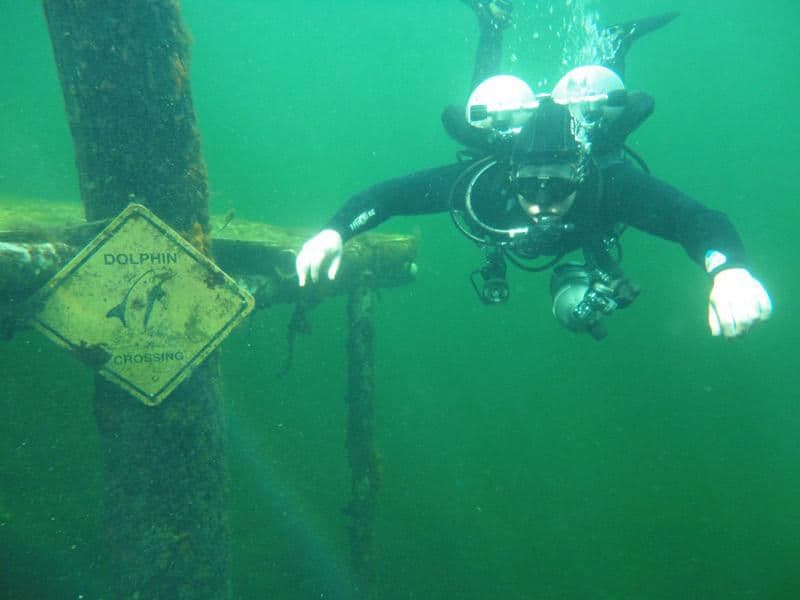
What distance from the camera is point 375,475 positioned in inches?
201

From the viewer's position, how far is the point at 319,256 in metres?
3.34

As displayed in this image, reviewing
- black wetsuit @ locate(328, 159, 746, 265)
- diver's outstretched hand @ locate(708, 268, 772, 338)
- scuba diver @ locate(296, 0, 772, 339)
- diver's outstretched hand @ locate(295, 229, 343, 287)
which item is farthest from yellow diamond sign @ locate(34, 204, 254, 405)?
diver's outstretched hand @ locate(708, 268, 772, 338)

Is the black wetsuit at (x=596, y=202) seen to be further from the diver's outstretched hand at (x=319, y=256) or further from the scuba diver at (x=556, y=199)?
the diver's outstretched hand at (x=319, y=256)

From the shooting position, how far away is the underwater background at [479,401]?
7746 mm

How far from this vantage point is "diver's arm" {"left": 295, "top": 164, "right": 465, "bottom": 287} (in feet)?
11.0

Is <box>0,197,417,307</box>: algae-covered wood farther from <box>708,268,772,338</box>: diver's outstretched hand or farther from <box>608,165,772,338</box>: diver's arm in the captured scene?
<box>708,268,772,338</box>: diver's outstretched hand

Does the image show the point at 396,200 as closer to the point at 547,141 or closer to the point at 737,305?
the point at 547,141

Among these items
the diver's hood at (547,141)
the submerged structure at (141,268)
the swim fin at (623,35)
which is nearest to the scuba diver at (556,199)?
the diver's hood at (547,141)

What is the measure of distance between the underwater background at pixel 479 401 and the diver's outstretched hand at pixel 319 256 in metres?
2.23

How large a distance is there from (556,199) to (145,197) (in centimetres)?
256

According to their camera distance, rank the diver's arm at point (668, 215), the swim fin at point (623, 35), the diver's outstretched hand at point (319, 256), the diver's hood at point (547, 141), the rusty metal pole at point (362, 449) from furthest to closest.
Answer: the swim fin at point (623, 35), the rusty metal pole at point (362, 449), the diver's hood at point (547, 141), the diver's outstretched hand at point (319, 256), the diver's arm at point (668, 215)

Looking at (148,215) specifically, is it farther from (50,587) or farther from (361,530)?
(50,587)

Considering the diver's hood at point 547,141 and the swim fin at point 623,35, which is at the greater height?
the swim fin at point 623,35

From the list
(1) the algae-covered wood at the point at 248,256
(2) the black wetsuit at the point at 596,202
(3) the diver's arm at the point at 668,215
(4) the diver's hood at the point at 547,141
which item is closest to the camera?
(1) the algae-covered wood at the point at 248,256
